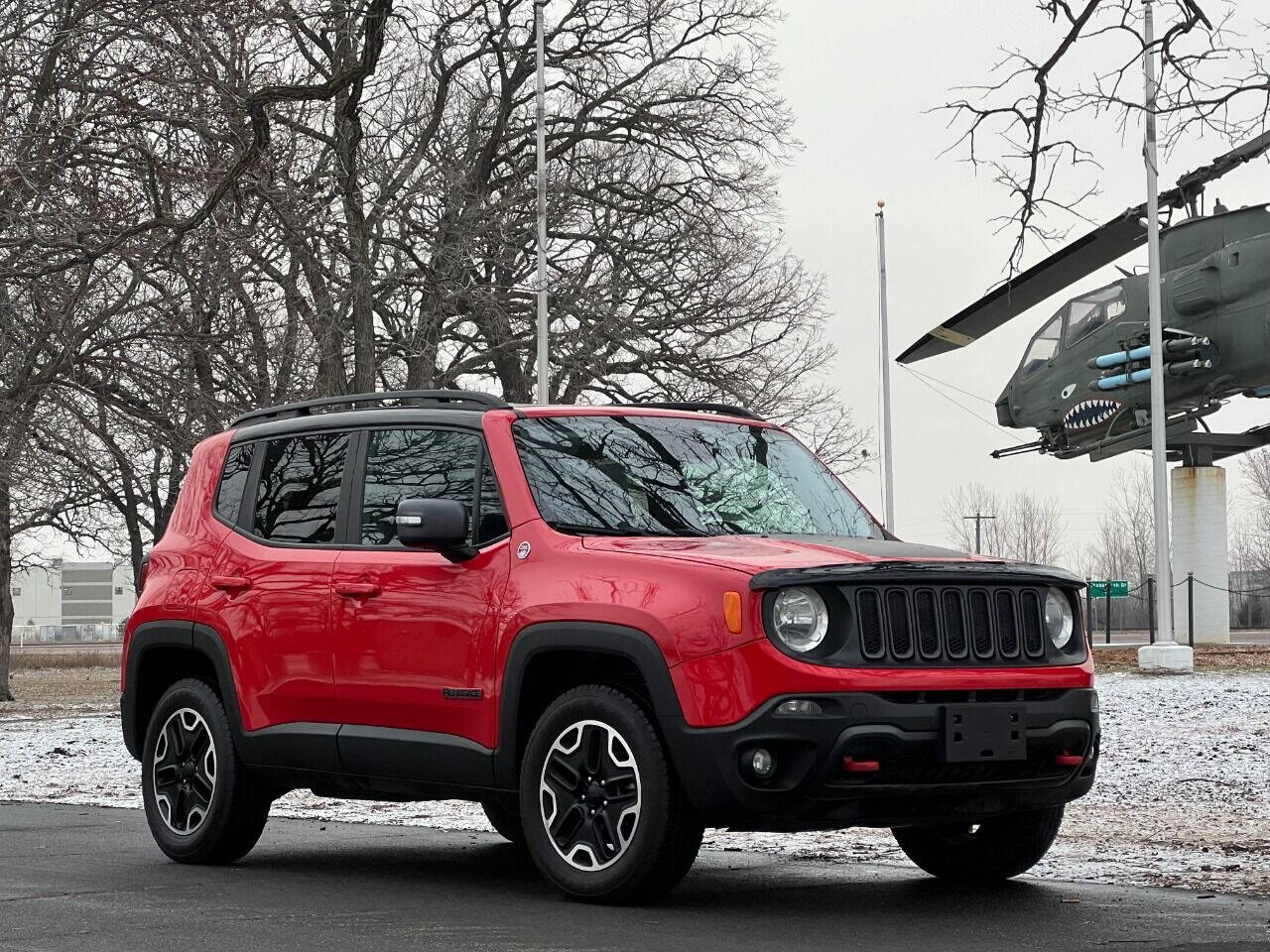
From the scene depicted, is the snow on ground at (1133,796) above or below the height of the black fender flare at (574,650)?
below

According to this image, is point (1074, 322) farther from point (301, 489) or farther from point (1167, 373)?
point (301, 489)

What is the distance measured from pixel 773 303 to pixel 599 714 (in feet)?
83.6

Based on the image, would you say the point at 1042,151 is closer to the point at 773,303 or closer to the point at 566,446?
the point at 566,446

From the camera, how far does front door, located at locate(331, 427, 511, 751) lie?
306 inches

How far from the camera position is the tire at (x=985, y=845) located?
311 inches

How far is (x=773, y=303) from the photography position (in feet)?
106

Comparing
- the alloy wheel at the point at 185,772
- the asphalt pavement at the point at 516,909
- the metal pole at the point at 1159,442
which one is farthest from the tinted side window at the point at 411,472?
the metal pole at the point at 1159,442

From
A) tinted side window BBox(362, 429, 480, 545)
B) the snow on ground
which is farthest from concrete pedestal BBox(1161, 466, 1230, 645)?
tinted side window BBox(362, 429, 480, 545)

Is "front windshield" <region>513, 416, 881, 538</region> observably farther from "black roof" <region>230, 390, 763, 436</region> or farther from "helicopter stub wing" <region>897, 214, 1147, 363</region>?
"helicopter stub wing" <region>897, 214, 1147, 363</region>

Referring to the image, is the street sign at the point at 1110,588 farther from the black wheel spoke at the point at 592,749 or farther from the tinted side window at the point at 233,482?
the black wheel spoke at the point at 592,749

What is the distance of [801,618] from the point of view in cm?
692

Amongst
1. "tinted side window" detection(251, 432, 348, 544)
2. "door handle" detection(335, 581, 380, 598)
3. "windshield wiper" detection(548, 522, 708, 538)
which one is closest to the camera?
"windshield wiper" detection(548, 522, 708, 538)

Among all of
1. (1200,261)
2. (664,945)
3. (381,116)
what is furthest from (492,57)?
(664,945)

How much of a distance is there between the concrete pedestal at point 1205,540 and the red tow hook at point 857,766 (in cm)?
2957
